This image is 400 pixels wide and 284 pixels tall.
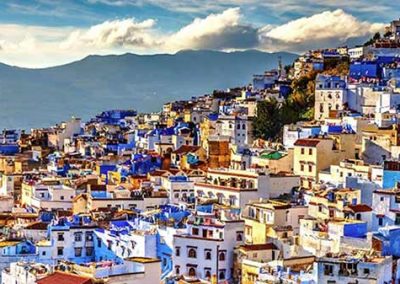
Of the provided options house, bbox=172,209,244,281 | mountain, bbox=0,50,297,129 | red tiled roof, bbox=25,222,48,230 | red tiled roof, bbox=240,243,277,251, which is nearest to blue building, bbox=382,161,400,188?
red tiled roof, bbox=240,243,277,251

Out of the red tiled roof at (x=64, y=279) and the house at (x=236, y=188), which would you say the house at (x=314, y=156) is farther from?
the red tiled roof at (x=64, y=279)

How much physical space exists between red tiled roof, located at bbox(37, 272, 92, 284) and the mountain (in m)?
93.3

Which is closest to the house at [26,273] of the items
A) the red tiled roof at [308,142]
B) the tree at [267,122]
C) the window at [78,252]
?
the window at [78,252]

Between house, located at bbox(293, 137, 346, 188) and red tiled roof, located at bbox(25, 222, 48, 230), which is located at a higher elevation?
house, located at bbox(293, 137, 346, 188)

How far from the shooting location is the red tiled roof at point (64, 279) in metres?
22.5

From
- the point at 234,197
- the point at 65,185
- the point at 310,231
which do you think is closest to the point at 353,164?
the point at 234,197

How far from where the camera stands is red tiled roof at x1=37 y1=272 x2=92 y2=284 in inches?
885

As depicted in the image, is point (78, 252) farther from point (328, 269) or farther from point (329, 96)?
point (329, 96)

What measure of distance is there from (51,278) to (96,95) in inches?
4850

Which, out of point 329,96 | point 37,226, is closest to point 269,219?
point 37,226

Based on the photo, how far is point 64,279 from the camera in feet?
74.6

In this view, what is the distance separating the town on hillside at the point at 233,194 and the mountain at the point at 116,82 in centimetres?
6976

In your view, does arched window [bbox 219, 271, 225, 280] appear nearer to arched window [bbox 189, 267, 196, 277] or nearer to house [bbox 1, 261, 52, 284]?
arched window [bbox 189, 267, 196, 277]

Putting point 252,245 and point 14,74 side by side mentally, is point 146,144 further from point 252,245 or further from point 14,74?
point 14,74
